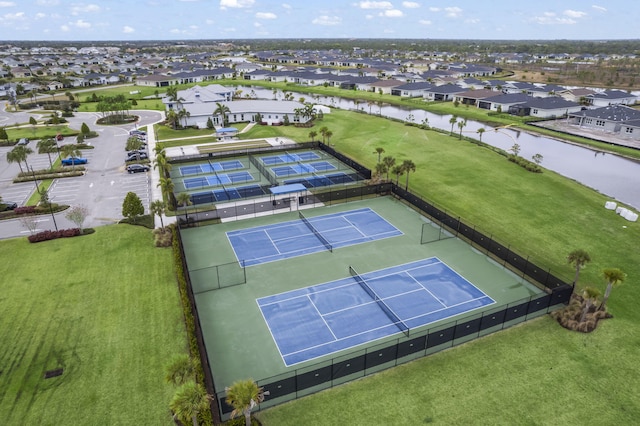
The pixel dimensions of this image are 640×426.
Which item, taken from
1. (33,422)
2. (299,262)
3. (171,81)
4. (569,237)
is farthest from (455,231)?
(171,81)

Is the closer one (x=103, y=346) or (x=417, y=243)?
(x=103, y=346)

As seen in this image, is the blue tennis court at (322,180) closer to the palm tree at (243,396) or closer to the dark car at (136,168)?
the dark car at (136,168)

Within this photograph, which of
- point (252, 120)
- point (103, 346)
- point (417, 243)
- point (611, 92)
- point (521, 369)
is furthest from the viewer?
point (611, 92)

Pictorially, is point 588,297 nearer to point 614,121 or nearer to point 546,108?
point 614,121

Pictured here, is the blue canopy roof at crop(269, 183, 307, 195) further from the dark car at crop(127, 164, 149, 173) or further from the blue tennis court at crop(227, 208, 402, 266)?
the dark car at crop(127, 164, 149, 173)

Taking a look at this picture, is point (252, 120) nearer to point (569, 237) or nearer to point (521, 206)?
point (521, 206)

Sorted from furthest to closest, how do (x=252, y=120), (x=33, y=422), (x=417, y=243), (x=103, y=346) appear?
(x=252, y=120)
(x=417, y=243)
(x=103, y=346)
(x=33, y=422)

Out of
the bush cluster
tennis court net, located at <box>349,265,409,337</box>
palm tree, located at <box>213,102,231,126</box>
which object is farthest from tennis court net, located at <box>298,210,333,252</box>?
palm tree, located at <box>213,102,231,126</box>

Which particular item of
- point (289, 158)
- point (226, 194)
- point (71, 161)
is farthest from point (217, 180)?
point (71, 161)
